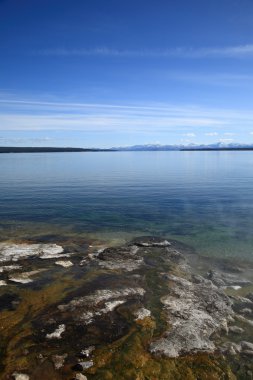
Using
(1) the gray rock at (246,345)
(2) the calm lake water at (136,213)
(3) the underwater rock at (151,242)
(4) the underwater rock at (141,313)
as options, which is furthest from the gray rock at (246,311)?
(3) the underwater rock at (151,242)

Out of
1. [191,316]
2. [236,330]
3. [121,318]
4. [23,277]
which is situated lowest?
[236,330]

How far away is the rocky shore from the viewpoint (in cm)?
1334

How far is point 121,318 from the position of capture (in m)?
16.5

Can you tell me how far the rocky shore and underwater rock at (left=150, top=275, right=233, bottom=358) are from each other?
5 centimetres

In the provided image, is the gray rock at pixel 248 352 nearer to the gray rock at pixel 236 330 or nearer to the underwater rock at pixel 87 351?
the gray rock at pixel 236 330

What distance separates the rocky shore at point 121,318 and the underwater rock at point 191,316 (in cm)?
5

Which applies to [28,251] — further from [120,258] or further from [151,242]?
[151,242]

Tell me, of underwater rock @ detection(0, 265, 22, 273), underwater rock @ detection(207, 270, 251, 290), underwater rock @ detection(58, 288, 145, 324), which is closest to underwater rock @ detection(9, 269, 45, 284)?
underwater rock @ detection(0, 265, 22, 273)

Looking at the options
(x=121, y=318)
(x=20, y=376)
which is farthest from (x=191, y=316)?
(x=20, y=376)

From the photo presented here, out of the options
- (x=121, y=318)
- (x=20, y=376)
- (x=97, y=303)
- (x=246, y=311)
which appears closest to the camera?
(x=20, y=376)

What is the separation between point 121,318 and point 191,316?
3.82m

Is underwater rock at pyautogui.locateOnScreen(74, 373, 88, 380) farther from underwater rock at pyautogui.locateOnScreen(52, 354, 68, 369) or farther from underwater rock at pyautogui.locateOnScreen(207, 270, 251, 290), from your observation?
underwater rock at pyautogui.locateOnScreen(207, 270, 251, 290)

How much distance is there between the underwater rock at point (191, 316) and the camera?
48.1 feet

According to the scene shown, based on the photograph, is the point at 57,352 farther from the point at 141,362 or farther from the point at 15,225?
the point at 15,225
